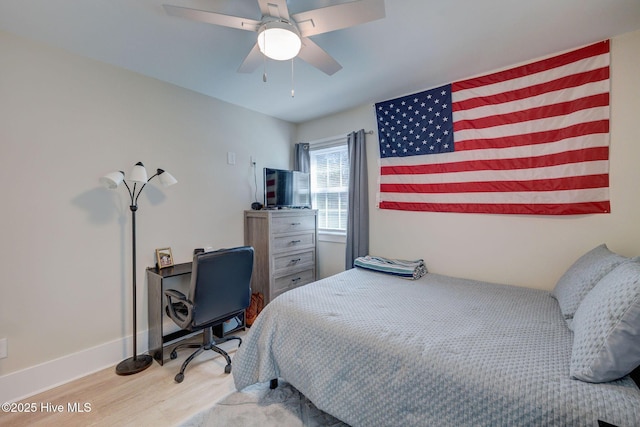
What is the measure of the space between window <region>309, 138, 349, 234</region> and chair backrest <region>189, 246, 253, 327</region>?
5.14 ft

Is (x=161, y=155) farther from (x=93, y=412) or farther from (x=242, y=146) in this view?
(x=93, y=412)

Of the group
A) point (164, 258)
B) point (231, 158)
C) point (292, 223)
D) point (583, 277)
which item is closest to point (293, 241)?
point (292, 223)

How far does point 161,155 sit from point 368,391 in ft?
8.23

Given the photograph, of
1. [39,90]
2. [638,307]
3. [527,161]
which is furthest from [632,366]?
[39,90]

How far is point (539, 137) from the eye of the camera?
2098 mm

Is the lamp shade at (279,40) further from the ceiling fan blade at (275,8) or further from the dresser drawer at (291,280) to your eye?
the dresser drawer at (291,280)

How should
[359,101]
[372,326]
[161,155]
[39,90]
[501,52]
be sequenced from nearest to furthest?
[372,326] → [39,90] → [501,52] → [161,155] → [359,101]

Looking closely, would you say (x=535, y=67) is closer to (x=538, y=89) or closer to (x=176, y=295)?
(x=538, y=89)

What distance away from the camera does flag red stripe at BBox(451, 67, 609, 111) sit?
1.89 m

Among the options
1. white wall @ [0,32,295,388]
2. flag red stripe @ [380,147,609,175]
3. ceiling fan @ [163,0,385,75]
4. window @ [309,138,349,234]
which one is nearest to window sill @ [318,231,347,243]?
window @ [309,138,349,234]

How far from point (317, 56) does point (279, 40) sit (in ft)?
1.07

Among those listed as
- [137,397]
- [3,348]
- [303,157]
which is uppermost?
[303,157]

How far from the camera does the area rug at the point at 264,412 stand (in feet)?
5.05

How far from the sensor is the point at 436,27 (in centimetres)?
173
